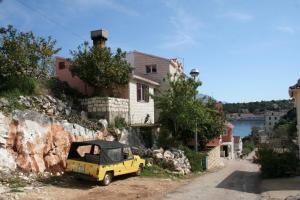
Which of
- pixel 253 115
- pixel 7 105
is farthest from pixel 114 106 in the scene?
pixel 253 115

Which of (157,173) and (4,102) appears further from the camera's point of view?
(157,173)

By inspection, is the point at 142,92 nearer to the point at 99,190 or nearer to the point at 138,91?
the point at 138,91

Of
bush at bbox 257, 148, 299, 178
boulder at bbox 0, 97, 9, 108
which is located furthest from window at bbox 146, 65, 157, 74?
boulder at bbox 0, 97, 9, 108

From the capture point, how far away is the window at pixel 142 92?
29.3 m

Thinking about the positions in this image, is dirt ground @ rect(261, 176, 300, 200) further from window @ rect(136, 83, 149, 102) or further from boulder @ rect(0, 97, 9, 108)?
window @ rect(136, 83, 149, 102)

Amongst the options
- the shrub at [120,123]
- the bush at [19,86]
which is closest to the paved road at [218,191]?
the shrub at [120,123]

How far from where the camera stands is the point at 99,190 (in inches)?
593

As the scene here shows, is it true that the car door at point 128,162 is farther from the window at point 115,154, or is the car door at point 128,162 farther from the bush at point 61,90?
the bush at point 61,90

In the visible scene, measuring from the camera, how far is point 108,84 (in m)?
24.9

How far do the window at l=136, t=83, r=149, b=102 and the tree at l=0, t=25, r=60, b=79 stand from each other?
8516mm

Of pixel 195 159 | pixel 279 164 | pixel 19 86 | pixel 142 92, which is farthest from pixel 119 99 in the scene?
pixel 279 164

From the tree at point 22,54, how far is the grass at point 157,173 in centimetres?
837

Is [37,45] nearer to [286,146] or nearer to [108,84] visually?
[108,84]

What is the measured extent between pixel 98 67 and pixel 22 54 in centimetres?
498
